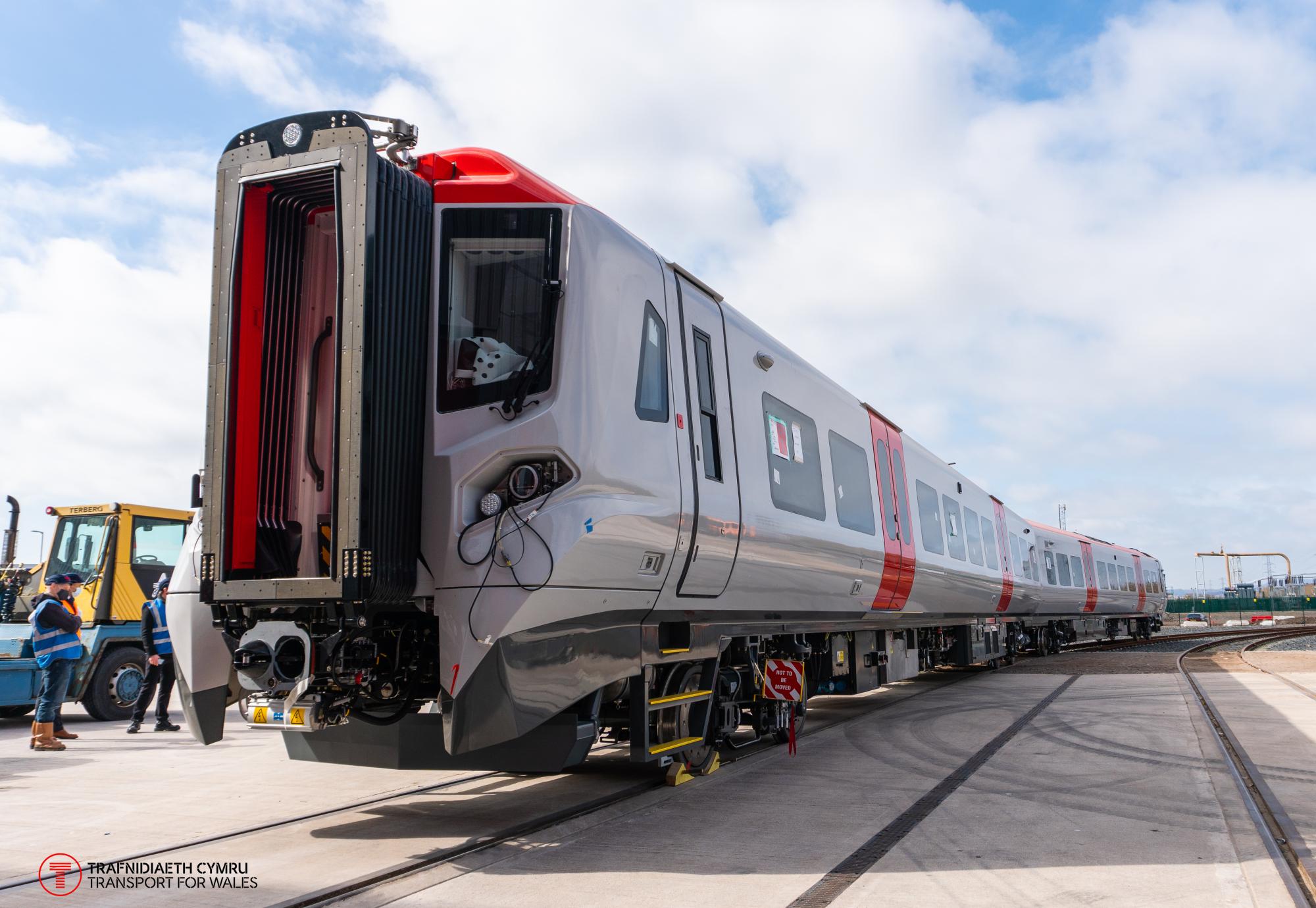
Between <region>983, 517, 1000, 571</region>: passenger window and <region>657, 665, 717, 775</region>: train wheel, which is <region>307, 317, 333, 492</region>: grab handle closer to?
<region>657, 665, 717, 775</region>: train wheel

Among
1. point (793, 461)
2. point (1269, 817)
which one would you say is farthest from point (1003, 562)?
point (1269, 817)

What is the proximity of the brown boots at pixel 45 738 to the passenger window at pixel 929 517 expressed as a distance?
28.3 feet

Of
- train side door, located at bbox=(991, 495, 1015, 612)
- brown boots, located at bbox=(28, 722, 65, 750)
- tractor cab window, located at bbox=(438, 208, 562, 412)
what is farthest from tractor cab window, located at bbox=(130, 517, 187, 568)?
train side door, located at bbox=(991, 495, 1015, 612)

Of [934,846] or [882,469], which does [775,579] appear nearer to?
[934,846]

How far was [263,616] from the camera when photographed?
4926mm

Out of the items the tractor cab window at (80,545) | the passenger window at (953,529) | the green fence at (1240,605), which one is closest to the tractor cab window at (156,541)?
the tractor cab window at (80,545)

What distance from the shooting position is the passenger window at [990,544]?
15.3 m

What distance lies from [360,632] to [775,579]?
3.23 metres

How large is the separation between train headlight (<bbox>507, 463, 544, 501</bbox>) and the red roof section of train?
1.41 meters

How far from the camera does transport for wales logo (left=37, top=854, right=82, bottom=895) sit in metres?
4.38

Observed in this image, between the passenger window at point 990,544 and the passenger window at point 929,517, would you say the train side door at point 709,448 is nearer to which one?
the passenger window at point 929,517

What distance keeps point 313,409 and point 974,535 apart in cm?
1136

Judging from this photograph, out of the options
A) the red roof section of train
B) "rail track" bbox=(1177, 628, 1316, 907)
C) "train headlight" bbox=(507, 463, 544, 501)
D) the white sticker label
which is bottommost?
"rail track" bbox=(1177, 628, 1316, 907)

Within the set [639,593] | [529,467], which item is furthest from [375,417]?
[639,593]
